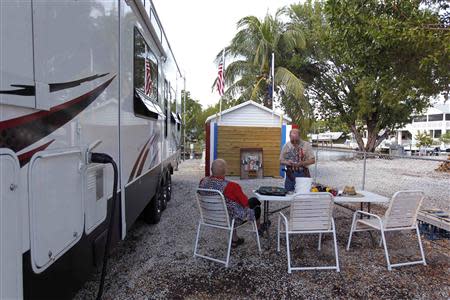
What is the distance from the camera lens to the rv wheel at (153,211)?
5.86m

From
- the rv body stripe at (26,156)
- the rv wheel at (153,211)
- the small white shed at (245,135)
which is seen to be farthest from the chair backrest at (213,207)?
the small white shed at (245,135)

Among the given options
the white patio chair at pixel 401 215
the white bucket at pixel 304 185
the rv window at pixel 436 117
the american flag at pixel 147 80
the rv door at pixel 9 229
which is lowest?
the white patio chair at pixel 401 215

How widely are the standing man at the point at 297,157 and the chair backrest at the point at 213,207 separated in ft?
6.32

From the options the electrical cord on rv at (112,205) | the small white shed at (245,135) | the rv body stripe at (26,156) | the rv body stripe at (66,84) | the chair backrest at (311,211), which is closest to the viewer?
the rv body stripe at (26,156)

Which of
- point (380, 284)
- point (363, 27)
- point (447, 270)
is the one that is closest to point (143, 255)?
point (380, 284)

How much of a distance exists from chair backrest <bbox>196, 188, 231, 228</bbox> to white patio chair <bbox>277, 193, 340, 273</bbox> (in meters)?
0.71

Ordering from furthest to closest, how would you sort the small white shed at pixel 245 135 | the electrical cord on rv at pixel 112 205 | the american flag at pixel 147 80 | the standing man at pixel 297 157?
the small white shed at pixel 245 135
the standing man at pixel 297 157
the american flag at pixel 147 80
the electrical cord on rv at pixel 112 205

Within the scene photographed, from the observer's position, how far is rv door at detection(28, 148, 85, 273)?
173 centimetres

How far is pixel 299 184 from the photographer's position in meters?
4.77

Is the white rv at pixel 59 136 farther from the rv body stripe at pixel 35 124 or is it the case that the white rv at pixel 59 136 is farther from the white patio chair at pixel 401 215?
the white patio chair at pixel 401 215

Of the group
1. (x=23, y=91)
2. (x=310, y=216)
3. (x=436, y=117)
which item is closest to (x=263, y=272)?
(x=310, y=216)

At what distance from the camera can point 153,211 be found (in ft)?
19.3

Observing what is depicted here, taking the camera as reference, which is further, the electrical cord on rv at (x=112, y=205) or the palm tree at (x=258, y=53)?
the palm tree at (x=258, y=53)

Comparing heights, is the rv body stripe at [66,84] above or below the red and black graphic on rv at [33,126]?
above
